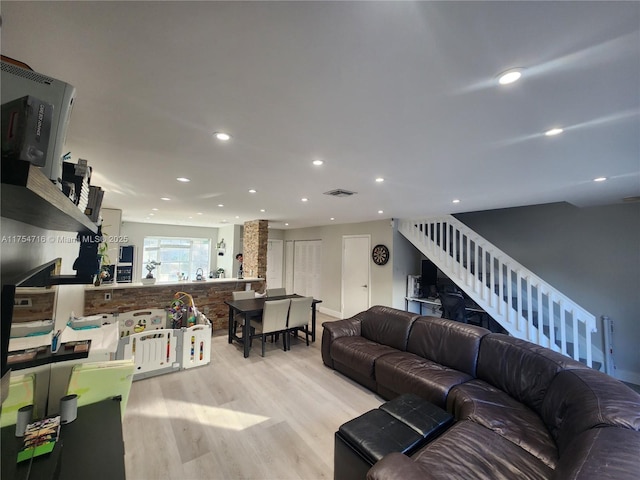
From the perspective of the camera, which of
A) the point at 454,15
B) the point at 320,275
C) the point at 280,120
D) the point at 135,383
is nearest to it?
the point at 454,15

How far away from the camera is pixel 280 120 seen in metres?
1.55

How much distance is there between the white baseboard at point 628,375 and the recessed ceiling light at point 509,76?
4985 mm

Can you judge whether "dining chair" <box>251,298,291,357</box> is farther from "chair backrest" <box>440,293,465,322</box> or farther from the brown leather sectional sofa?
"chair backrest" <box>440,293,465,322</box>

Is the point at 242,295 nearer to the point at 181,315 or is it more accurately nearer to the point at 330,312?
the point at 181,315

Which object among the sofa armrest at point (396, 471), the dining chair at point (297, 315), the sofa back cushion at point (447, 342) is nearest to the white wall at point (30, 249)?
the sofa armrest at point (396, 471)

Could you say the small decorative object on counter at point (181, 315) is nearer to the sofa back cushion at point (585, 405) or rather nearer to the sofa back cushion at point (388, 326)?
the sofa back cushion at point (388, 326)

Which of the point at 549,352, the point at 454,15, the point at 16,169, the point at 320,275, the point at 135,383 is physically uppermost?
the point at 454,15

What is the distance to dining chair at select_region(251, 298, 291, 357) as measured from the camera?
3977mm

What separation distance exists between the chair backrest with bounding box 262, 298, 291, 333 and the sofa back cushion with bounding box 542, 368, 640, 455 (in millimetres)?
3181

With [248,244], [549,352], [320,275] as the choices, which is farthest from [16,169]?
[320,275]

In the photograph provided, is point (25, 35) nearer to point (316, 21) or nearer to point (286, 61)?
point (286, 61)

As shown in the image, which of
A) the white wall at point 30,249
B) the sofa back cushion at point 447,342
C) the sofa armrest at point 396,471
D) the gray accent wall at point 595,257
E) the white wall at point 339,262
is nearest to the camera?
the white wall at point 30,249

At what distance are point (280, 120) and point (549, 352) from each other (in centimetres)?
294

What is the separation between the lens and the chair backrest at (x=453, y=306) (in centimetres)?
448
